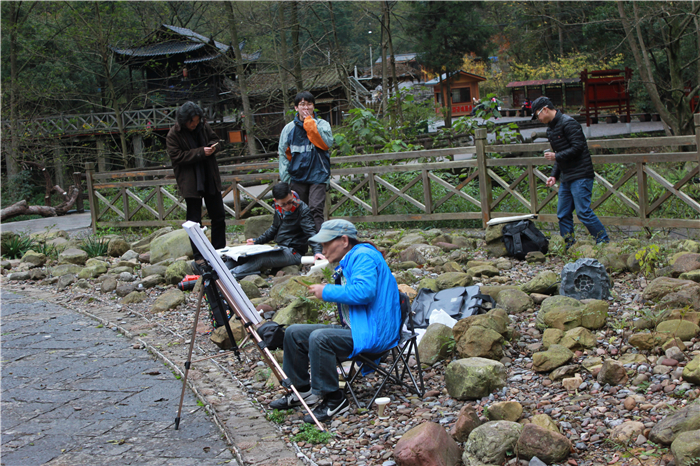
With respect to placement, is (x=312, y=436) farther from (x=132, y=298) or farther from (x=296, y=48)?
(x=296, y=48)

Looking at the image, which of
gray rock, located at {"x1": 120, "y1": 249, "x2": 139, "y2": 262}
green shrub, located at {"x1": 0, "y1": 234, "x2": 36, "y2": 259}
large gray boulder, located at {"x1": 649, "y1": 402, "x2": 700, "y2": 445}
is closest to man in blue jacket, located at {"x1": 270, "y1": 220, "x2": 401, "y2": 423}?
large gray boulder, located at {"x1": 649, "y1": 402, "x2": 700, "y2": 445}

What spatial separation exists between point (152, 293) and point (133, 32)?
59.5 feet

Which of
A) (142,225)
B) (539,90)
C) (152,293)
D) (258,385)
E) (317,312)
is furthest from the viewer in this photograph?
(539,90)

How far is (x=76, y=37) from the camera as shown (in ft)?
64.8

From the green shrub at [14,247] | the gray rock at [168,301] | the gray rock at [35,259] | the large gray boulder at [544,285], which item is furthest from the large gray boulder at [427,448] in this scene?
the green shrub at [14,247]

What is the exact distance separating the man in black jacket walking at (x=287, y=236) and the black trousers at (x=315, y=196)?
0.13 metres

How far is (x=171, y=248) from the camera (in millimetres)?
8852

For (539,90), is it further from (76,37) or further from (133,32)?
(76,37)

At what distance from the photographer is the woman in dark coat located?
21.6ft

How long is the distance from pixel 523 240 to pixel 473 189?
11.5ft

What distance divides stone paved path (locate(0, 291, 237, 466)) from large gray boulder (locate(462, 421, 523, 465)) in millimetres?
1279

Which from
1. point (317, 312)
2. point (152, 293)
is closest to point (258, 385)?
point (317, 312)

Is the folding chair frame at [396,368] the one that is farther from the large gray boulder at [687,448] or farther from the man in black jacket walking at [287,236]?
the man in black jacket walking at [287,236]

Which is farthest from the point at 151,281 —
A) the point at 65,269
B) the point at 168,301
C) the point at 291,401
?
the point at 291,401
